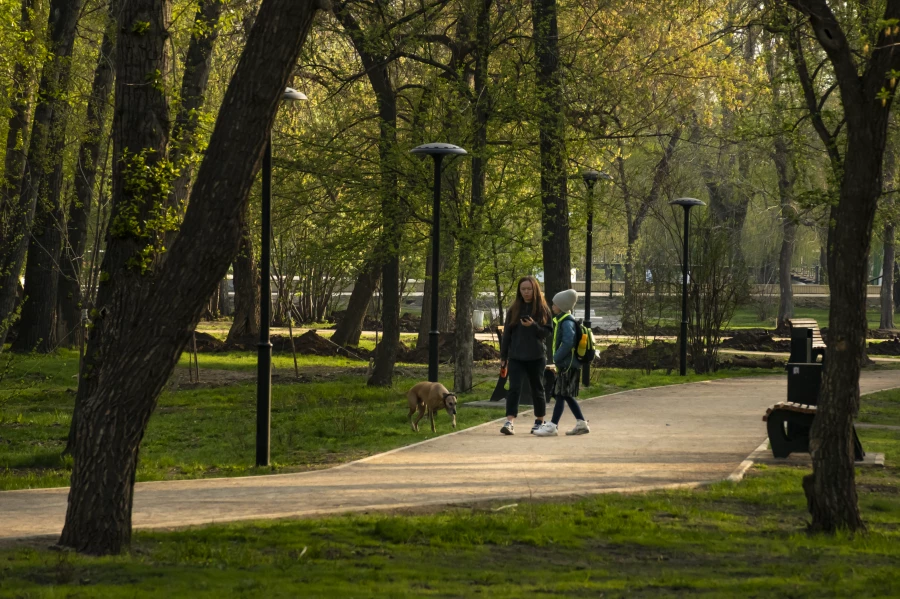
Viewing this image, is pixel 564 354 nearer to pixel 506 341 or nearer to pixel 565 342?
pixel 565 342

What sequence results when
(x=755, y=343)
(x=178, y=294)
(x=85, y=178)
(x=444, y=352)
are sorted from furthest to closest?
(x=755, y=343) → (x=444, y=352) → (x=85, y=178) → (x=178, y=294)

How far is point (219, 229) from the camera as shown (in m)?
7.64

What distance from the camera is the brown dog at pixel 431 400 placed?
575 inches

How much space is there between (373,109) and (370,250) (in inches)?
183

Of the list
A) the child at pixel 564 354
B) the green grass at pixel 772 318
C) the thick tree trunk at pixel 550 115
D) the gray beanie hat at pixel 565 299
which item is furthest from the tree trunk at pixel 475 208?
the green grass at pixel 772 318

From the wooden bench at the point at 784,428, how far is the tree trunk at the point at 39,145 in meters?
9.62

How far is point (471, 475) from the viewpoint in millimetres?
11172

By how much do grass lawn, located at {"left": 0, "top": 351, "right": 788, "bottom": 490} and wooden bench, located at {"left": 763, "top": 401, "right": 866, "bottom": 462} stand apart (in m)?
4.02

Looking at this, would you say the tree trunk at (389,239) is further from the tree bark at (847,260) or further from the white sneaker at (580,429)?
the tree bark at (847,260)

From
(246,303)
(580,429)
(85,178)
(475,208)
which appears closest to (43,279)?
(246,303)

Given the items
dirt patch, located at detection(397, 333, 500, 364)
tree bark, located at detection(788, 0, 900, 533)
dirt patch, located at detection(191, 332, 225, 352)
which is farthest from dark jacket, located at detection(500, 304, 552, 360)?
dirt patch, located at detection(191, 332, 225, 352)

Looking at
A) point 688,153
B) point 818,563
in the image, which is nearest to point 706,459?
point 818,563

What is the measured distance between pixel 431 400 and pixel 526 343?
1414mm

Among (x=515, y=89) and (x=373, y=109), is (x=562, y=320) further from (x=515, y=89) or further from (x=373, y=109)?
(x=373, y=109)
